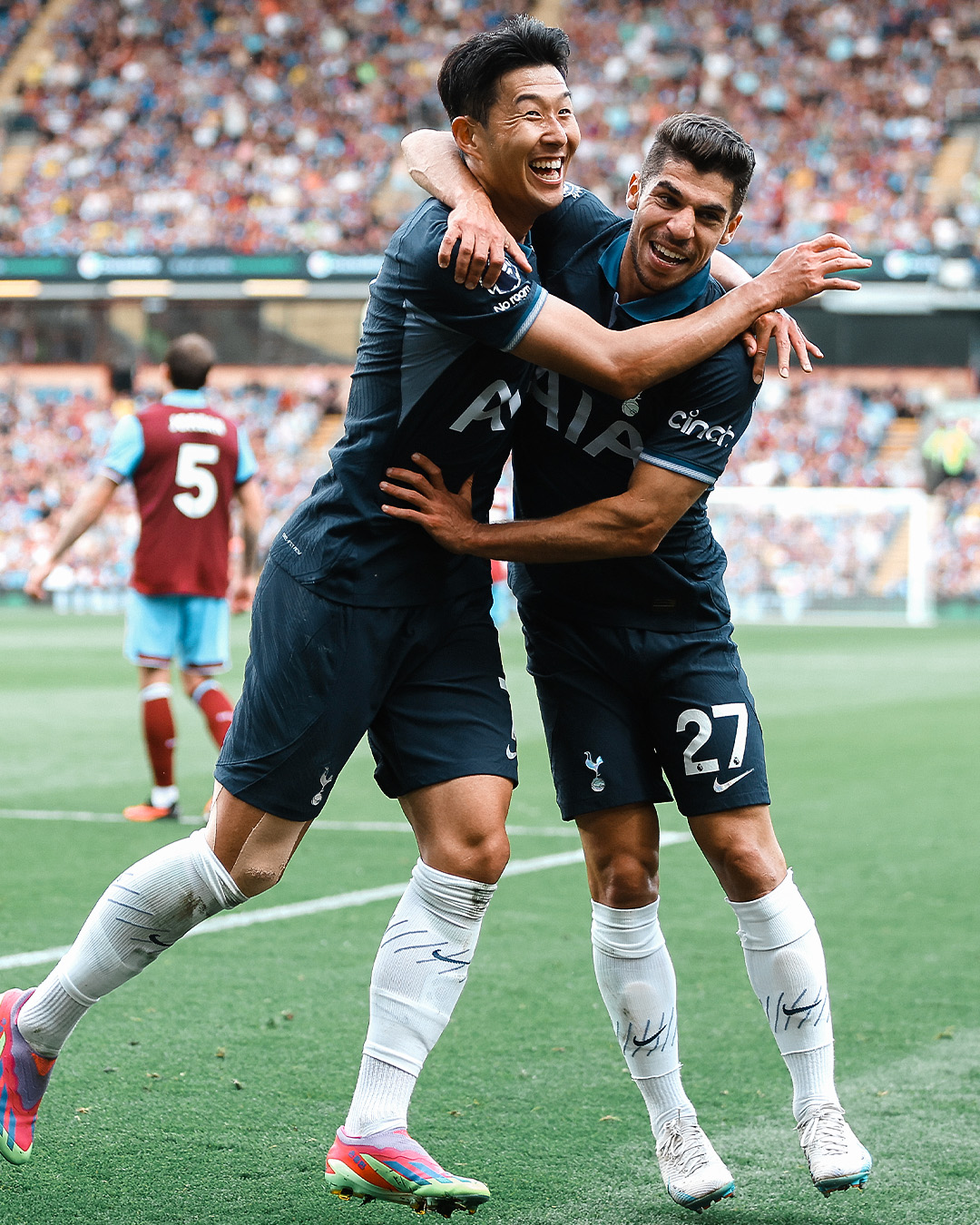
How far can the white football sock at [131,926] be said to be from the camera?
3.01m

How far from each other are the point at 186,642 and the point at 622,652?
14.9 feet

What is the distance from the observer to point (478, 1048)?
13.0 ft

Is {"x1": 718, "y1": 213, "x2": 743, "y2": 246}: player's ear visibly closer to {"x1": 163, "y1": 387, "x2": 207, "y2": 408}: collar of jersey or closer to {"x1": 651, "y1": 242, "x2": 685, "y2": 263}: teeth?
{"x1": 651, "y1": 242, "x2": 685, "y2": 263}: teeth

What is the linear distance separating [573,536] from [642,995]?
96cm

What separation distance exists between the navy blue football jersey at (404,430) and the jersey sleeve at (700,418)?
295mm

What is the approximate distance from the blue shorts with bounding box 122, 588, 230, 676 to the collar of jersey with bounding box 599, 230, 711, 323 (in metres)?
4.47

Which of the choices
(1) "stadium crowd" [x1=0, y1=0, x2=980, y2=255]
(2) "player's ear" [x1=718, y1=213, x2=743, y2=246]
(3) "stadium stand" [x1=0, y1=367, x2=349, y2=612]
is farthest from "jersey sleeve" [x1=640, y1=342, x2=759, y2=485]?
(1) "stadium crowd" [x1=0, y1=0, x2=980, y2=255]

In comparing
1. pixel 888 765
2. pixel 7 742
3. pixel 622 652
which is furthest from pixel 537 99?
pixel 7 742

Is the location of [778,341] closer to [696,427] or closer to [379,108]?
[696,427]

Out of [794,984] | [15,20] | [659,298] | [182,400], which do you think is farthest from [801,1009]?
[15,20]

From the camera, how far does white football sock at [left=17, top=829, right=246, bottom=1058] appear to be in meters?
3.01

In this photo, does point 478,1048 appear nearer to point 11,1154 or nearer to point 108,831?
point 11,1154

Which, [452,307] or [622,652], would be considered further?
[622,652]

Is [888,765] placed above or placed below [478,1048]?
below
